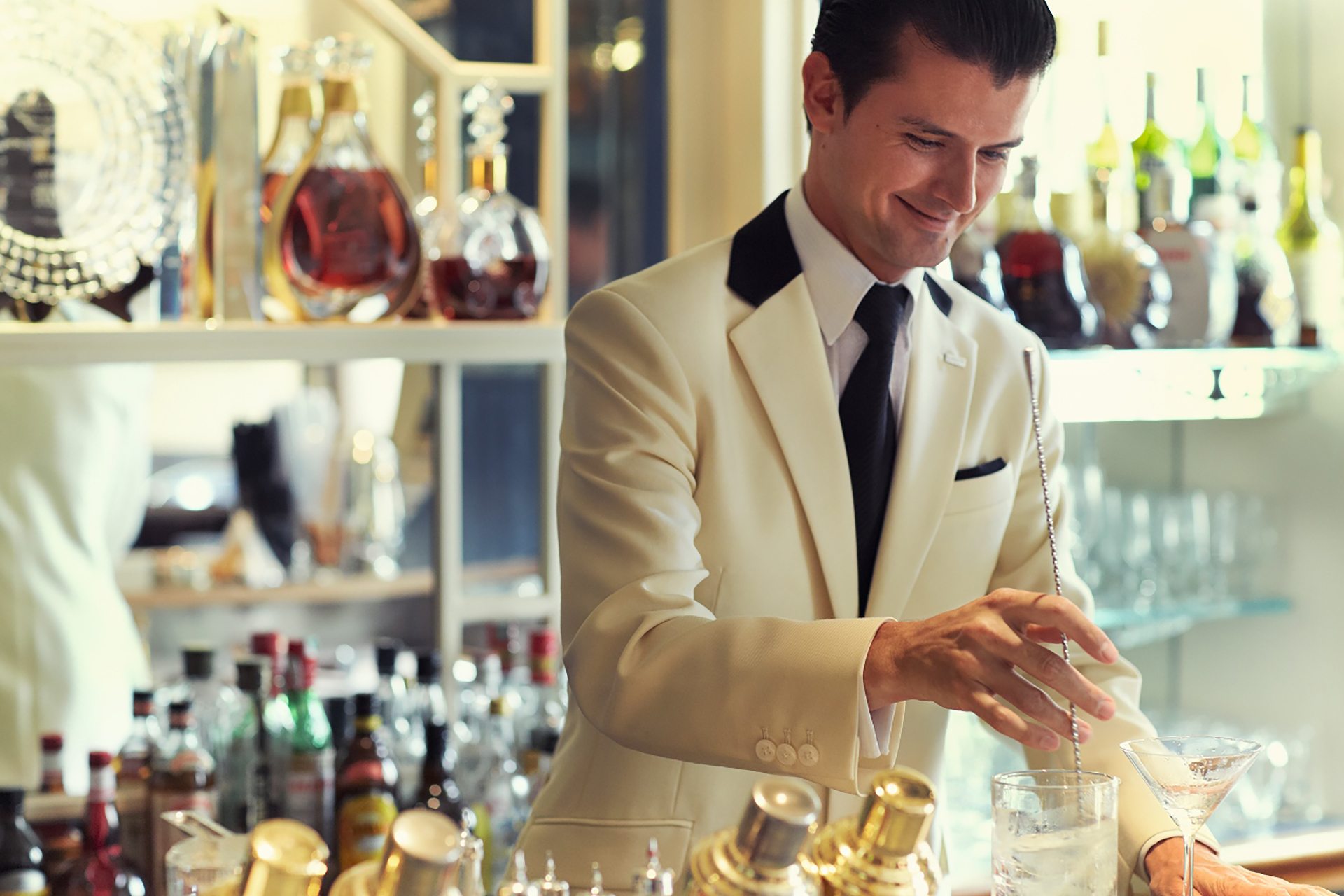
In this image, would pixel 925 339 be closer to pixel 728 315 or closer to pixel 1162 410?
pixel 728 315

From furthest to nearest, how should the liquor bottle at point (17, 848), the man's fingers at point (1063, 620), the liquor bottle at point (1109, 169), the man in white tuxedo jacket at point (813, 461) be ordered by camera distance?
the liquor bottle at point (1109, 169) → the liquor bottle at point (17, 848) → the man in white tuxedo jacket at point (813, 461) → the man's fingers at point (1063, 620)

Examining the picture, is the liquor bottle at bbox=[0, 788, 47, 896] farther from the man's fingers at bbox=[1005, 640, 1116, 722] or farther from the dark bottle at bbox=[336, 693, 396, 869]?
the man's fingers at bbox=[1005, 640, 1116, 722]

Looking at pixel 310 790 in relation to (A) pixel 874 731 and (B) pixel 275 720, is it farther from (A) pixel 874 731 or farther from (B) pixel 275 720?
(A) pixel 874 731

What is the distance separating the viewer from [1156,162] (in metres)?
2.47

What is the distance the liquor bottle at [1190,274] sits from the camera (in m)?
2.37

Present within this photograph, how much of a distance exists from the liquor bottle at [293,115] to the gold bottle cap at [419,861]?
1.32 meters

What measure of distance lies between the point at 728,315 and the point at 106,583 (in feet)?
3.21

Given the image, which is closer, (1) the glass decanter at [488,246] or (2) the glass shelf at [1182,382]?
(1) the glass decanter at [488,246]

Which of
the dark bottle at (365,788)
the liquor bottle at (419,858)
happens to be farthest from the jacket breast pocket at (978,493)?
the liquor bottle at (419,858)

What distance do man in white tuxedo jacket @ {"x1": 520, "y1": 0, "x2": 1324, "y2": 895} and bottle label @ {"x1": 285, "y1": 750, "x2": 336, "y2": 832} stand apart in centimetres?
45

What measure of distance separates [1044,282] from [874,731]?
1224mm

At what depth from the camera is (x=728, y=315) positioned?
1.44 meters

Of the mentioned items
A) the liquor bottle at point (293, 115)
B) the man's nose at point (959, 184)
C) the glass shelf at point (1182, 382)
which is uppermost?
the liquor bottle at point (293, 115)

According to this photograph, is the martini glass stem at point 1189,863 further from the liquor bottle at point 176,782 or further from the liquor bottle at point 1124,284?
the liquor bottle at point 1124,284
